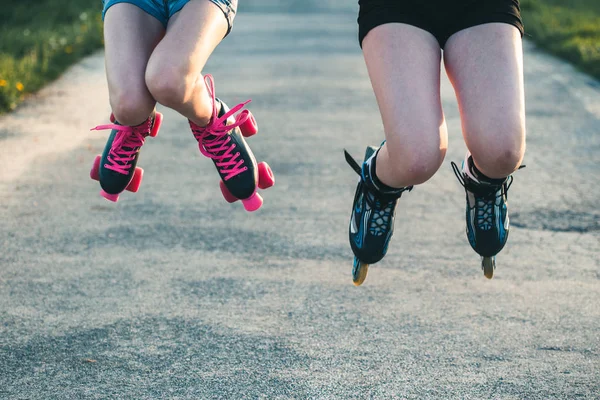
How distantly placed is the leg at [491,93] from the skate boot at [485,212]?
25cm

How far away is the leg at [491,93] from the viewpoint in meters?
3.21

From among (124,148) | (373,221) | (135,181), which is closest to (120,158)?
(124,148)

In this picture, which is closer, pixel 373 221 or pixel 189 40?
pixel 189 40

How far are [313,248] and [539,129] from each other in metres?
3.95

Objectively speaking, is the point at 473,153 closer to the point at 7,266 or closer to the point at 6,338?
the point at 6,338

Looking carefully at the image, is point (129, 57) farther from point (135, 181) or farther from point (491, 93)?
point (491, 93)

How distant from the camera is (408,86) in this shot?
129 inches

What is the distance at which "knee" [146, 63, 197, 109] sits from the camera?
3273mm

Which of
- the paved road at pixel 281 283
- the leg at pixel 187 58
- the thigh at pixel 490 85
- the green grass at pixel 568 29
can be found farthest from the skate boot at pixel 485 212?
the green grass at pixel 568 29

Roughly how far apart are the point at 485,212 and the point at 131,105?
162 centimetres

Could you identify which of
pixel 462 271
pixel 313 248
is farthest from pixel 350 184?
pixel 462 271

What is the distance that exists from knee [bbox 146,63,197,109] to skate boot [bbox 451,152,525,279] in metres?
A: 1.26

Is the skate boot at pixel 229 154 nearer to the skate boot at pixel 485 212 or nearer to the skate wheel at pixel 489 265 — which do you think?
the skate boot at pixel 485 212

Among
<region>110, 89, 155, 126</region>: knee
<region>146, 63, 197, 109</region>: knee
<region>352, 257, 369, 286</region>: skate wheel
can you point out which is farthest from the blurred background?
<region>352, 257, 369, 286</region>: skate wheel
